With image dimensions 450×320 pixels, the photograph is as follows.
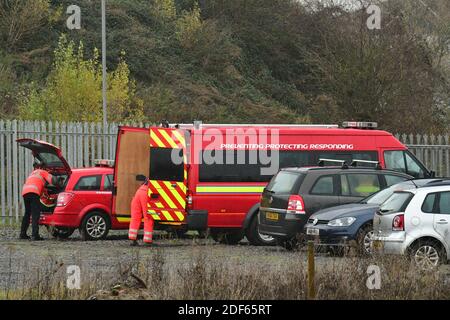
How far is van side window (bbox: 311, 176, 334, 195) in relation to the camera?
67.4 ft

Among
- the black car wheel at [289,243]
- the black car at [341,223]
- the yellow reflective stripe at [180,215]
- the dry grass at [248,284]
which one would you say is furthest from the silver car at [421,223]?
the yellow reflective stripe at [180,215]

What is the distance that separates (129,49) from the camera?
5012cm

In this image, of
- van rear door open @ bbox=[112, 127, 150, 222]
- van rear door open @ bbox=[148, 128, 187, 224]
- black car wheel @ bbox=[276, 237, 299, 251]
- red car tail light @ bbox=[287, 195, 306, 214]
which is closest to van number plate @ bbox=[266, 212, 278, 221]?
red car tail light @ bbox=[287, 195, 306, 214]

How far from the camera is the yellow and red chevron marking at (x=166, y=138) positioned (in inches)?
858

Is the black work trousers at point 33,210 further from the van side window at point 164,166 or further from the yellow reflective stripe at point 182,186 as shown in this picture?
the yellow reflective stripe at point 182,186

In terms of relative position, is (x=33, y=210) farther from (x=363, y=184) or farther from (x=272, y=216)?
(x=363, y=184)

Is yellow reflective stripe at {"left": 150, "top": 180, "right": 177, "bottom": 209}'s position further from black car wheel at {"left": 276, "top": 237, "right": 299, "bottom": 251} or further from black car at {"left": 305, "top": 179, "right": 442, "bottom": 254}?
black car at {"left": 305, "top": 179, "right": 442, "bottom": 254}

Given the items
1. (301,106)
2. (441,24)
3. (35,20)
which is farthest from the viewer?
(301,106)

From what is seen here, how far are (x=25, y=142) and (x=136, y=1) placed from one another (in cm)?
3508

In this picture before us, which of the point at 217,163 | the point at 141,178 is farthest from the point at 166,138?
the point at 217,163

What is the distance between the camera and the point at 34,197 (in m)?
22.9

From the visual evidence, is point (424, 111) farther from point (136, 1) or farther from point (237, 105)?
point (136, 1)
